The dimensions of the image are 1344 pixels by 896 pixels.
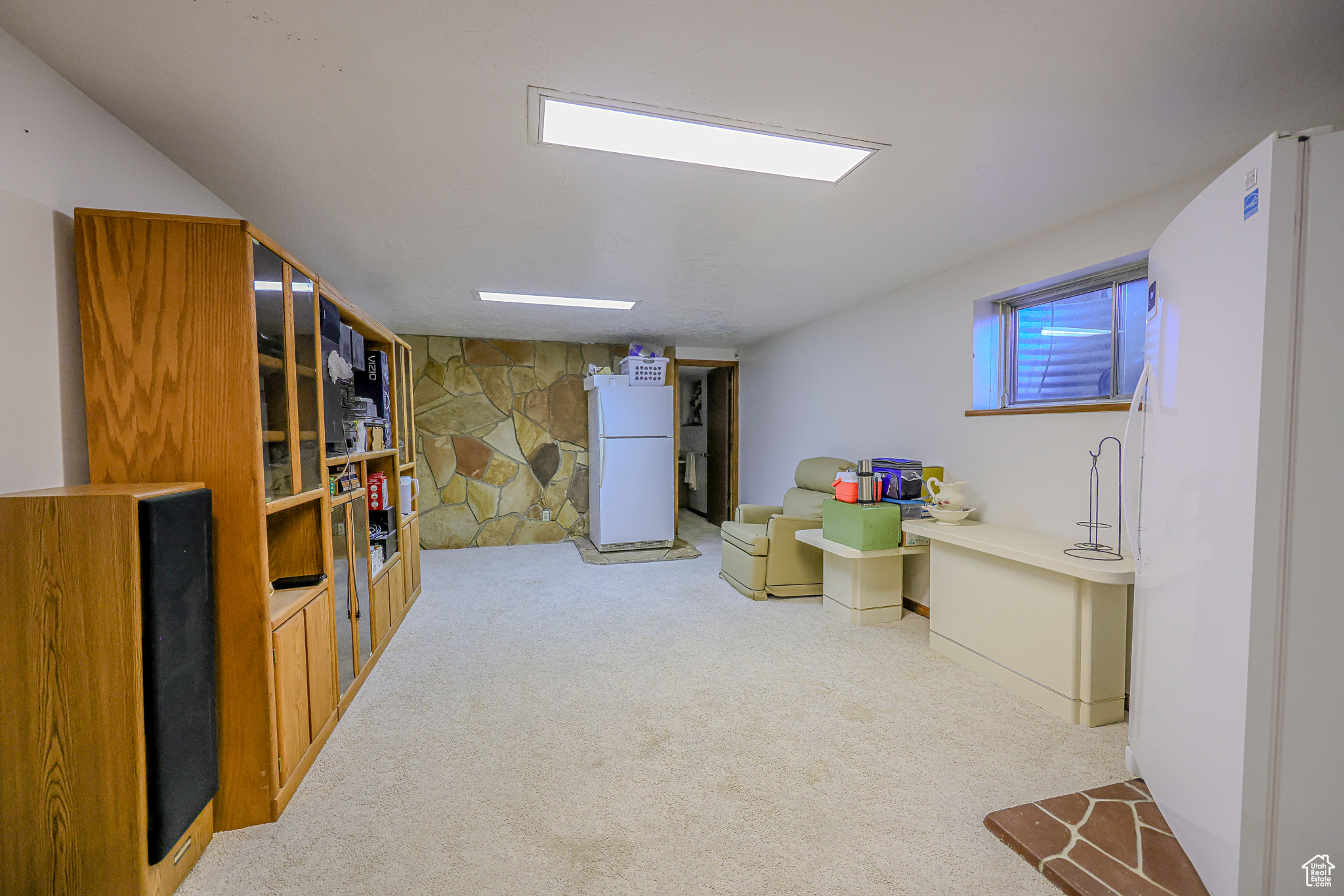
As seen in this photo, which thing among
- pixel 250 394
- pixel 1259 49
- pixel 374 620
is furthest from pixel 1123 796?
pixel 374 620

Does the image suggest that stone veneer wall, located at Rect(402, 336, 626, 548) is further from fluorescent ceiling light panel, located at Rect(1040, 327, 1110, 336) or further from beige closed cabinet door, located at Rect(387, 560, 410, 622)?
fluorescent ceiling light panel, located at Rect(1040, 327, 1110, 336)

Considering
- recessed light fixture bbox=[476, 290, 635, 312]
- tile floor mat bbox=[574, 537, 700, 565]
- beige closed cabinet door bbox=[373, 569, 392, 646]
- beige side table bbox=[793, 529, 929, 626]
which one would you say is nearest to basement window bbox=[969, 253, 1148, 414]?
beige side table bbox=[793, 529, 929, 626]

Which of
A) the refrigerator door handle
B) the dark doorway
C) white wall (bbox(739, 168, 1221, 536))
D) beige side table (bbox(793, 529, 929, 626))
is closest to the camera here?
the refrigerator door handle

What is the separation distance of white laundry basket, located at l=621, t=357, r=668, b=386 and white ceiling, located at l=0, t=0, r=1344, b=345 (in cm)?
258

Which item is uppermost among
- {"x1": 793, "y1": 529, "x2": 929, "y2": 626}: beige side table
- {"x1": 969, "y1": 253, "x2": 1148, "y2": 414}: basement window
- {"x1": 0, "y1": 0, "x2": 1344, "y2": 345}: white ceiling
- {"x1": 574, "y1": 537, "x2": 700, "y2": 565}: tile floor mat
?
{"x1": 0, "y1": 0, "x2": 1344, "y2": 345}: white ceiling

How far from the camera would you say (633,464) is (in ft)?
17.5

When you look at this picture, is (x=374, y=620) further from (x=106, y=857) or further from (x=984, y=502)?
(x=984, y=502)

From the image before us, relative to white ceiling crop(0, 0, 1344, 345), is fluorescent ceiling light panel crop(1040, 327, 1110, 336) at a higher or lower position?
lower

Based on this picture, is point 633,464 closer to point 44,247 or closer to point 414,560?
point 414,560

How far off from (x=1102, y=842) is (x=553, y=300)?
3996 mm

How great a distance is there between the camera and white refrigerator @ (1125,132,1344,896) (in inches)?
42.6

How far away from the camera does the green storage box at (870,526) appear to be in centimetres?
316

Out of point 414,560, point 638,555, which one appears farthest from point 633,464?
point 414,560

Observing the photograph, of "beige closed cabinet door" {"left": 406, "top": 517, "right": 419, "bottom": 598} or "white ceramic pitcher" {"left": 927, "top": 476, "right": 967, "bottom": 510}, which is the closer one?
"white ceramic pitcher" {"left": 927, "top": 476, "right": 967, "bottom": 510}
